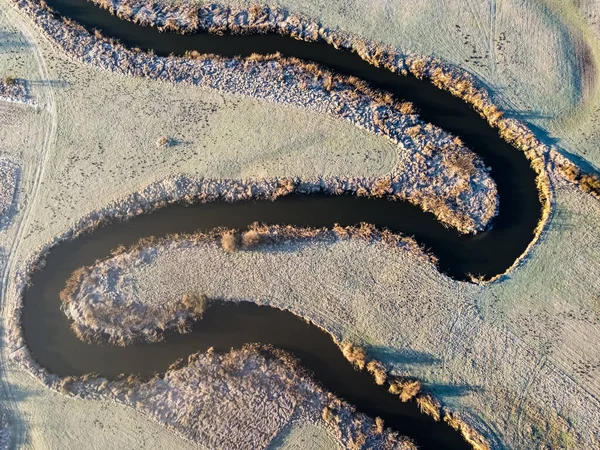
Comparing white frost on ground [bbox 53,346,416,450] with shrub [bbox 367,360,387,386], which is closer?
white frost on ground [bbox 53,346,416,450]

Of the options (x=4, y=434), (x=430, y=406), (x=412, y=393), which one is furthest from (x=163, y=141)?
(x=430, y=406)

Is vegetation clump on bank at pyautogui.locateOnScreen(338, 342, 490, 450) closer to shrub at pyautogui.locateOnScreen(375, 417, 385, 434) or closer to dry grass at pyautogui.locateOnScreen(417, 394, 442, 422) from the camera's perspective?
dry grass at pyautogui.locateOnScreen(417, 394, 442, 422)

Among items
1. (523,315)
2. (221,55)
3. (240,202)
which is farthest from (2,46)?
(523,315)

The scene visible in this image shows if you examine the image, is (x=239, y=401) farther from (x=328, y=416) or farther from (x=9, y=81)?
(x=9, y=81)

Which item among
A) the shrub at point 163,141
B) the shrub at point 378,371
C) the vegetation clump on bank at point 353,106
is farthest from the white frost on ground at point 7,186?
the shrub at point 378,371

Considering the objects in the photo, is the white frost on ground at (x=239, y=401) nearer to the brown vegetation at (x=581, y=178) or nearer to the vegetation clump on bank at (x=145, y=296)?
the vegetation clump on bank at (x=145, y=296)

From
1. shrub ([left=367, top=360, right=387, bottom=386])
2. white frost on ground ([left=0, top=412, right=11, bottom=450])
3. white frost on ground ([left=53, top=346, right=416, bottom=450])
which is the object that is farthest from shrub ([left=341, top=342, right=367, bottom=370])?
white frost on ground ([left=0, top=412, right=11, bottom=450])

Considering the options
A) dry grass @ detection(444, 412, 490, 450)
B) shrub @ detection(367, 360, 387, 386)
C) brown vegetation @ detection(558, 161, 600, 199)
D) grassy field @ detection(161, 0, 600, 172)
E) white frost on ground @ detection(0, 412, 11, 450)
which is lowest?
white frost on ground @ detection(0, 412, 11, 450)

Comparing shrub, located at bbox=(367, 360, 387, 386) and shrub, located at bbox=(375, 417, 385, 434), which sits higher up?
shrub, located at bbox=(367, 360, 387, 386)
